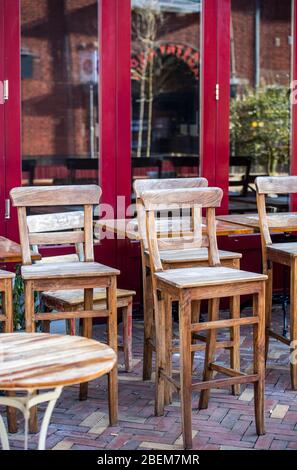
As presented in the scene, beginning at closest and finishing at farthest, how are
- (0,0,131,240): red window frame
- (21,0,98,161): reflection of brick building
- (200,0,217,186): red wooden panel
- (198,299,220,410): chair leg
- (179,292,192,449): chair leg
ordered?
(179,292,192,449): chair leg
(198,299,220,410): chair leg
(0,0,131,240): red window frame
(200,0,217,186): red wooden panel
(21,0,98,161): reflection of brick building

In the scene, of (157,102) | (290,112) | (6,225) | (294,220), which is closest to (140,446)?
(294,220)

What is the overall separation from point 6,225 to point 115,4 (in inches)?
69.9

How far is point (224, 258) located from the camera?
15.1 feet

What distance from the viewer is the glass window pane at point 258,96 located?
23.4 ft

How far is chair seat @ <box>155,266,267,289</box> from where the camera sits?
371 cm

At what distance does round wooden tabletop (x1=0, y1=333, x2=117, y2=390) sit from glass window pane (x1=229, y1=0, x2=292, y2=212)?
151 inches

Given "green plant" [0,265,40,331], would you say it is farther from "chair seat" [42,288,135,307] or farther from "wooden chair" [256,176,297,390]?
"wooden chair" [256,176,297,390]

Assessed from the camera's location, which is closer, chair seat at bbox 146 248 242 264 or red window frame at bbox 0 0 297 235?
chair seat at bbox 146 248 242 264

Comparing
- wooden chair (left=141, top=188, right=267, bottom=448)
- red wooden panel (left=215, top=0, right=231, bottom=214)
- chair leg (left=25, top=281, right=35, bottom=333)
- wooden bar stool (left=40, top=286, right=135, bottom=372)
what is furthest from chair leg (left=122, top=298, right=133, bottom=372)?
red wooden panel (left=215, top=0, right=231, bottom=214)

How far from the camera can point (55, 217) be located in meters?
4.43

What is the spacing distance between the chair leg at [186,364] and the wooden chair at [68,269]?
0.43m

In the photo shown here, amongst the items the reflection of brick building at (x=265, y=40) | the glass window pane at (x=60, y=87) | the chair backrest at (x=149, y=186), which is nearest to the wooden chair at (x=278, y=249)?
the chair backrest at (x=149, y=186)

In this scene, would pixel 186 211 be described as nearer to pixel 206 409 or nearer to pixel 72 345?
pixel 206 409

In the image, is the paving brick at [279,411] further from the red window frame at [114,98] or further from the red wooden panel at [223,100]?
the red wooden panel at [223,100]
